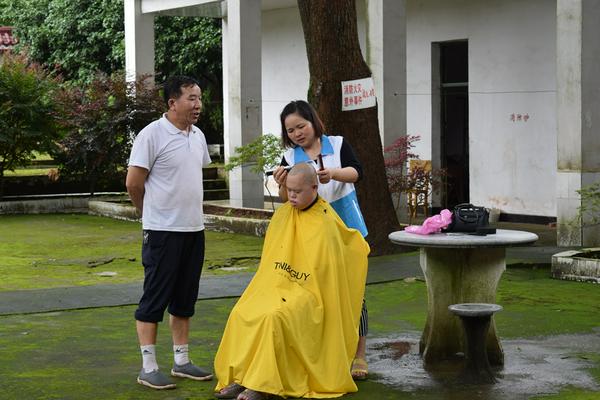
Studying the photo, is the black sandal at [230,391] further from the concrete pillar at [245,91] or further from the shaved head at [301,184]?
the concrete pillar at [245,91]

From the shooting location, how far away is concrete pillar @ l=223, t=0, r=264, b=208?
19266 mm

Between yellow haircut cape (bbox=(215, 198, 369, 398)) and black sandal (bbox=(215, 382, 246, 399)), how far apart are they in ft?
0.10

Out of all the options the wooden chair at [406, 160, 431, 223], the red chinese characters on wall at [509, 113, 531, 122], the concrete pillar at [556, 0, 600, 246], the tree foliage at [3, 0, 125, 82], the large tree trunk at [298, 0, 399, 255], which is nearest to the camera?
the large tree trunk at [298, 0, 399, 255]

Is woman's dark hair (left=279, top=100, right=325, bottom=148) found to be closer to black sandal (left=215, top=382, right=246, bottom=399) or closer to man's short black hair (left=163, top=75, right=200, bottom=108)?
man's short black hair (left=163, top=75, right=200, bottom=108)

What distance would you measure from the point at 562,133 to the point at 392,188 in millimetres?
3041

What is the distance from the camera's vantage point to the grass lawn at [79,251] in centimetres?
1245

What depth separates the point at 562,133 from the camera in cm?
1389

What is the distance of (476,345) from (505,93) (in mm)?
Answer: 11106

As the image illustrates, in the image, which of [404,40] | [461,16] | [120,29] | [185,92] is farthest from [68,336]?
[120,29]

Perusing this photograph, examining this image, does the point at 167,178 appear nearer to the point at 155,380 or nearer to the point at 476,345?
the point at 155,380

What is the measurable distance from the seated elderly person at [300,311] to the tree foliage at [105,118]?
1347 centimetres

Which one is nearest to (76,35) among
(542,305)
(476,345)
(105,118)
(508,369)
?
(105,118)

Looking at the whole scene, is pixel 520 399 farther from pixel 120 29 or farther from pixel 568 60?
pixel 120 29

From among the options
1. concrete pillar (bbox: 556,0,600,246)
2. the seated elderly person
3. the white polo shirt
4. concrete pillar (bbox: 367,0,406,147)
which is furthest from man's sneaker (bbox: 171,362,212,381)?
concrete pillar (bbox: 367,0,406,147)
